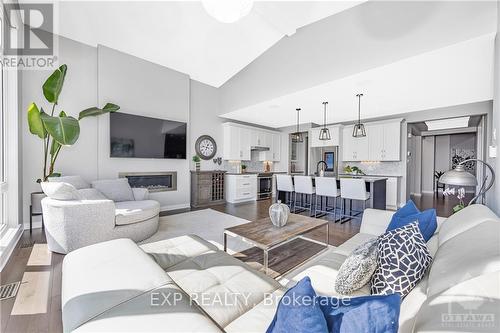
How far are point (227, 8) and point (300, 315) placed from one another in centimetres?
268

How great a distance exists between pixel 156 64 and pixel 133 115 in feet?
4.43

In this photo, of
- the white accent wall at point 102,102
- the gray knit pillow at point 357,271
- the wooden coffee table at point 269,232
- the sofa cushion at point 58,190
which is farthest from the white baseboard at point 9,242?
the gray knit pillow at point 357,271

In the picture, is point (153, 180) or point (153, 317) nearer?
point (153, 317)

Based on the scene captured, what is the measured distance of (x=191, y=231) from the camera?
3.54 metres

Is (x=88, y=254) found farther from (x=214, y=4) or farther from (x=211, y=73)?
(x=211, y=73)

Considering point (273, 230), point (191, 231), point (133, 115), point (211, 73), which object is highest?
point (211, 73)

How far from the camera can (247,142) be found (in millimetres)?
6852

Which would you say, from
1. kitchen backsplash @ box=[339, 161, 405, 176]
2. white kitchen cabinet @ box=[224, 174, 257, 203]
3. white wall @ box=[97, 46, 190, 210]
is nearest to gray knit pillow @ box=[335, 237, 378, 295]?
white wall @ box=[97, 46, 190, 210]

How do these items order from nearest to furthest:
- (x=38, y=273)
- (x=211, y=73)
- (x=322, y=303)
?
(x=322, y=303), (x=38, y=273), (x=211, y=73)

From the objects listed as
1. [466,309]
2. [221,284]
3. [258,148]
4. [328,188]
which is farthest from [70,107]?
[466,309]

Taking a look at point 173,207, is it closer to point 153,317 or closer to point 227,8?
point 227,8

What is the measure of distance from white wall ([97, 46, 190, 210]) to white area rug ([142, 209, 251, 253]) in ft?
3.37

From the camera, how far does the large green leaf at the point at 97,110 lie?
3.86 metres

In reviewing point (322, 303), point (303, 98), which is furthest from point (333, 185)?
point (322, 303)
